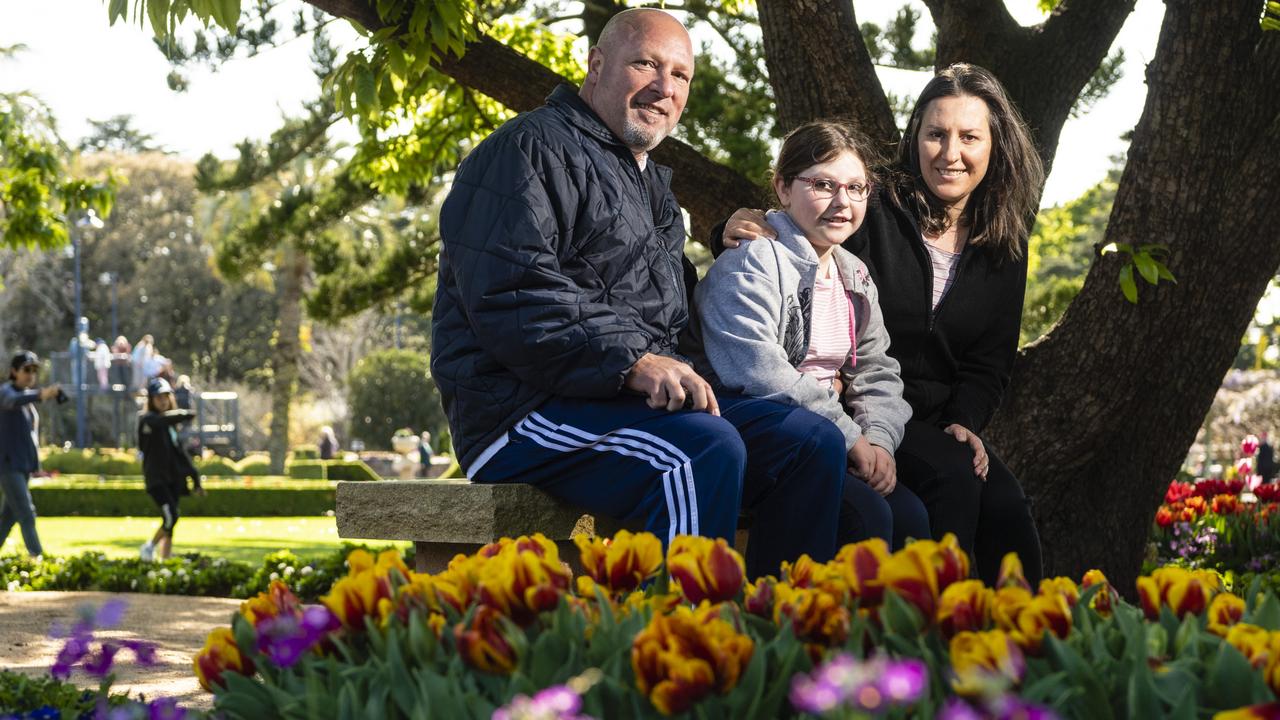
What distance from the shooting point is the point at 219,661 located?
2.08m

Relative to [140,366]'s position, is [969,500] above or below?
above

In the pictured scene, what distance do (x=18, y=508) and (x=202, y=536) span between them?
5.90 metres

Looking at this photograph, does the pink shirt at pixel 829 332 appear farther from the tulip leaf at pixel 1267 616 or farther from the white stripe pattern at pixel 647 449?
the tulip leaf at pixel 1267 616

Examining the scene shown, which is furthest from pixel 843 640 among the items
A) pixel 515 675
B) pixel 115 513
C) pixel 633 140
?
pixel 115 513

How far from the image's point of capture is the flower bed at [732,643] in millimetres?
1663

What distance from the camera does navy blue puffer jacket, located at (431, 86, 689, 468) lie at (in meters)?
3.12

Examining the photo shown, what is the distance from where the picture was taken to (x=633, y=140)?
3.54 metres

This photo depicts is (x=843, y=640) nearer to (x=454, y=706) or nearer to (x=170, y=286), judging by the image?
(x=454, y=706)

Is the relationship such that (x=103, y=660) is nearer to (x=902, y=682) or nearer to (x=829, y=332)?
(x=902, y=682)

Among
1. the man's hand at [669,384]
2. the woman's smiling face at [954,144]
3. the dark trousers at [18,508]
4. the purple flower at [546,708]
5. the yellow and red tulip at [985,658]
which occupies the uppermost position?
the woman's smiling face at [954,144]

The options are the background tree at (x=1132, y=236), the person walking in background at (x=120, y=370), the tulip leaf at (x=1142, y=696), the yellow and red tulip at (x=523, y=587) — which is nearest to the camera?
the tulip leaf at (x=1142, y=696)

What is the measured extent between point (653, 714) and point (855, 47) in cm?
439

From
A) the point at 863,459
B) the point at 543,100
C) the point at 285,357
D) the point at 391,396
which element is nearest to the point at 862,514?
the point at 863,459

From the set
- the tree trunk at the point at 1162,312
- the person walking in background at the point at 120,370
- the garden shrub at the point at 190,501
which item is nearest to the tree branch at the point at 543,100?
the tree trunk at the point at 1162,312
